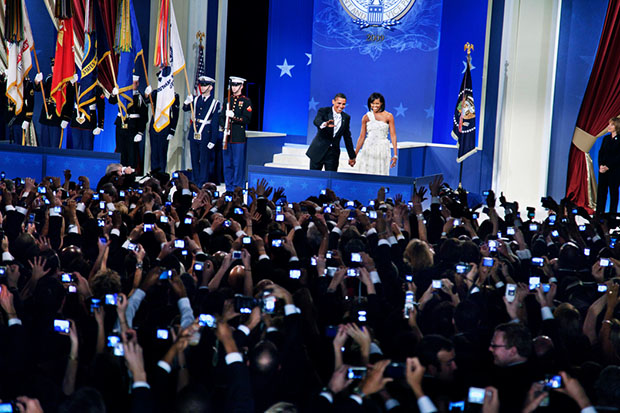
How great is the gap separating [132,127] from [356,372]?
348 inches

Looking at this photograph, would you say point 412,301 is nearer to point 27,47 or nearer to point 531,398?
point 531,398

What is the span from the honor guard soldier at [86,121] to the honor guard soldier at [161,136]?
670mm

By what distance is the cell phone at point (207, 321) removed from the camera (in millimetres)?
2658

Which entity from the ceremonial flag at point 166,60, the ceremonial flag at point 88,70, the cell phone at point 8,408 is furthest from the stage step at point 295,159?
the cell phone at point 8,408

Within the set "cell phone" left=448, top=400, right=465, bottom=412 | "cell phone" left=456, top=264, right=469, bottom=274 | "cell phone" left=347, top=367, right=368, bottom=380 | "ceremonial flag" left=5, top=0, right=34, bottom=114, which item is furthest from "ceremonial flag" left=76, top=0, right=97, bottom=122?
"cell phone" left=448, top=400, right=465, bottom=412

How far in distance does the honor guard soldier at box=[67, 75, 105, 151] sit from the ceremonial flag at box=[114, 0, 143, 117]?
322mm

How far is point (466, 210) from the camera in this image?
618cm

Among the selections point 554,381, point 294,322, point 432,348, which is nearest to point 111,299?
point 294,322

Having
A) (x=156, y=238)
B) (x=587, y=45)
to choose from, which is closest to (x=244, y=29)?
(x=587, y=45)

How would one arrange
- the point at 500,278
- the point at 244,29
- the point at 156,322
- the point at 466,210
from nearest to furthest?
the point at 156,322, the point at 500,278, the point at 466,210, the point at 244,29

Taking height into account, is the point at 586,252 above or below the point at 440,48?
below

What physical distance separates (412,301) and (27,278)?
1.72 metres

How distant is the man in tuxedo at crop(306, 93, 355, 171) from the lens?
831 cm

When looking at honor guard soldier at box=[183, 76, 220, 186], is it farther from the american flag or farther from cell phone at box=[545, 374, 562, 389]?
cell phone at box=[545, 374, 562, 389]
